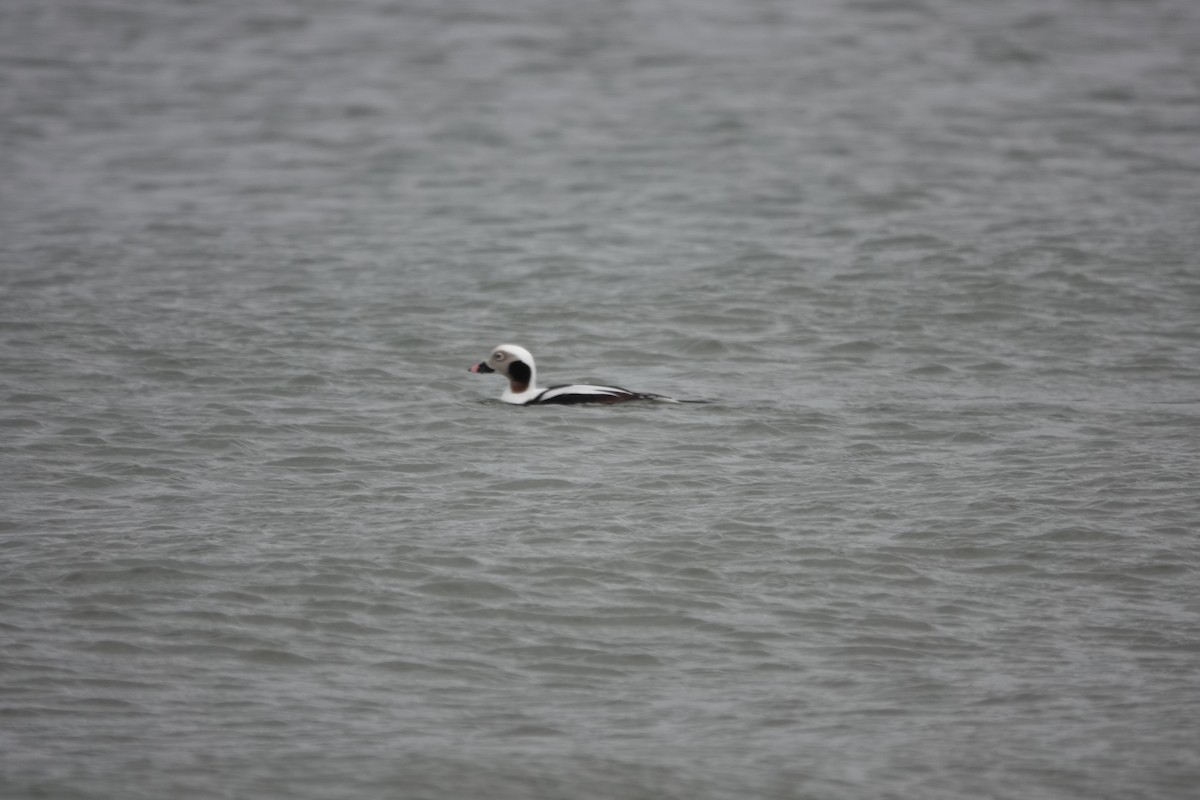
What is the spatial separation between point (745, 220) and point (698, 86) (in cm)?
809

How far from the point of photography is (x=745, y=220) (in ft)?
60.6

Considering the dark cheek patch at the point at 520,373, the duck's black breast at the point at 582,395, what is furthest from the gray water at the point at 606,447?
the dark cheek patch at the point at 520,373

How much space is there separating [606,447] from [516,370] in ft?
4.48

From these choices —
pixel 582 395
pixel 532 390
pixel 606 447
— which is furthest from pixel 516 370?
pixel 606 447

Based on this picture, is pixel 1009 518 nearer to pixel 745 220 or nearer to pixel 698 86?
pixel 745 220

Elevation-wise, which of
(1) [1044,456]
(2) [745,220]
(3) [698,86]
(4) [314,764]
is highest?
(3) [698,86]

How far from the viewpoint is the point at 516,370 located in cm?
1280

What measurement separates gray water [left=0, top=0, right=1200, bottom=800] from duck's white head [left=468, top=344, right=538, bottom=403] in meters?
0.23

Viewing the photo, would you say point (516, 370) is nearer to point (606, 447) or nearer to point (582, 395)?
point (582, 395)

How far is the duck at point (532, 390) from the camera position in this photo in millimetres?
12594

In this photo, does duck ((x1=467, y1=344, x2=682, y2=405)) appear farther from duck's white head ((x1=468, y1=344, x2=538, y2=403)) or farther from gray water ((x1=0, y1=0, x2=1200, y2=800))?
gray water ((x1=0, y1=0, x2=1200, y2=800))

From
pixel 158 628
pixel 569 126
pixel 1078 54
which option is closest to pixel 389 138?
pixel 569 126

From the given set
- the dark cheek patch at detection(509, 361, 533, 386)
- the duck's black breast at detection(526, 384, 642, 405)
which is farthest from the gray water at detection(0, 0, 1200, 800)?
the dark cheek patch at detection(509, 361, 533, 386)

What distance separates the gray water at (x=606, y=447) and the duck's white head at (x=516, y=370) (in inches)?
9.1
